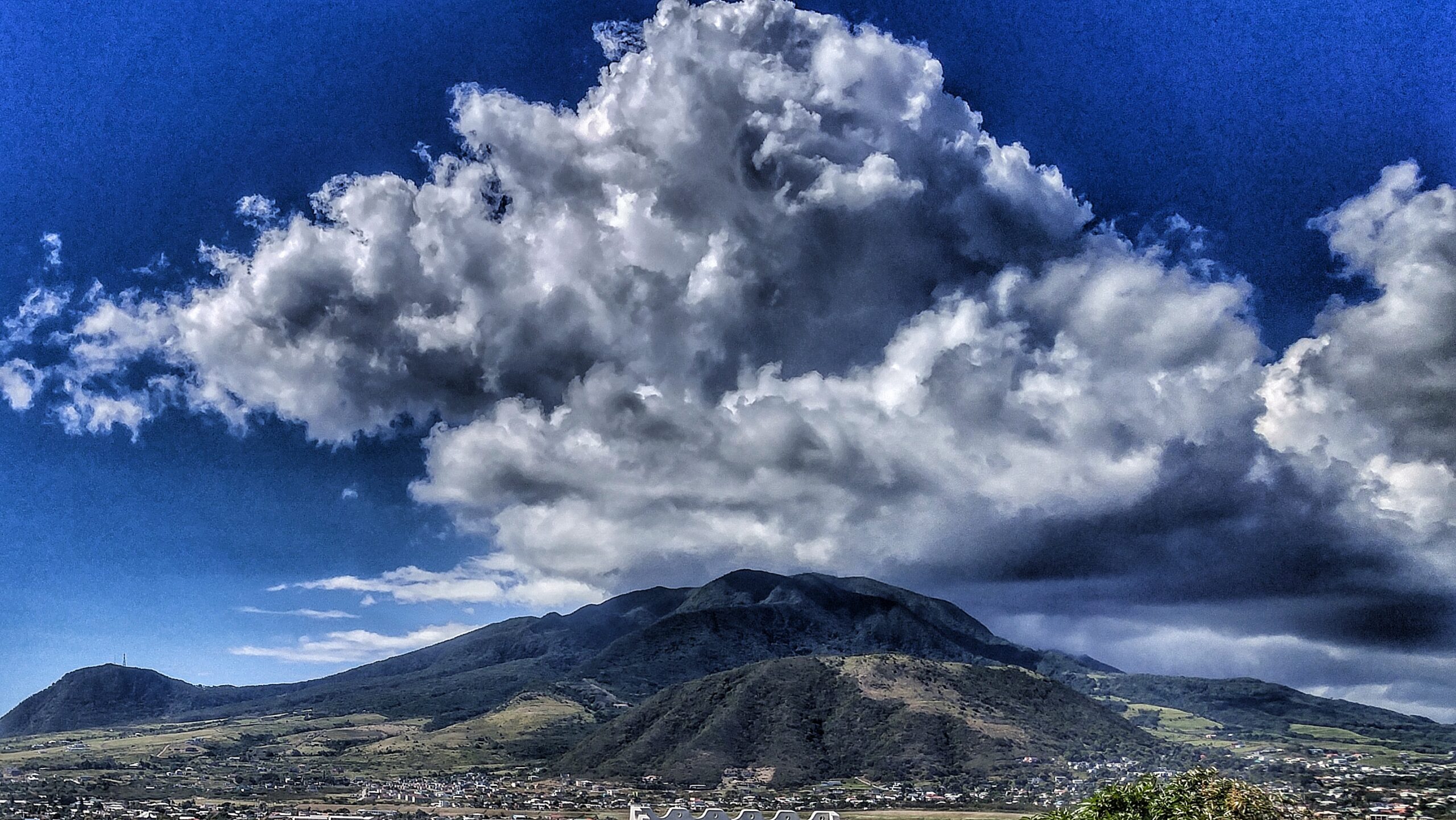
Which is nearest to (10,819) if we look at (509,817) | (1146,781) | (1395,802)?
(509,817)

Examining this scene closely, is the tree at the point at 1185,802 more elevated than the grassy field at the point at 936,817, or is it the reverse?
the tree at the point at 1185,802

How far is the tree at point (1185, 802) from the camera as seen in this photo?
3891cm

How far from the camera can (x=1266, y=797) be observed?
42156 millimetres

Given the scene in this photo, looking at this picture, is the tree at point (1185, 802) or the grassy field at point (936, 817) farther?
the grassy field at point (936, 817)

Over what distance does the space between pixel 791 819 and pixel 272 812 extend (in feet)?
507

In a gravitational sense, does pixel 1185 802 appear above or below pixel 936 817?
above

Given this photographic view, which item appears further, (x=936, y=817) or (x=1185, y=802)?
(x=936, y=817)

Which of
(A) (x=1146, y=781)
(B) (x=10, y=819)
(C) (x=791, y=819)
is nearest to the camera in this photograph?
(A) (x=1146, y=781)

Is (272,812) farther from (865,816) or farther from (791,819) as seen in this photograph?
(791,819)

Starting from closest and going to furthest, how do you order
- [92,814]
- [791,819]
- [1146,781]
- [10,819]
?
[1146,781], [791,819], [10,819], [92,814]

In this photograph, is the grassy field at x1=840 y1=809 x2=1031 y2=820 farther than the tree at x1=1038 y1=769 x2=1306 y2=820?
Yes

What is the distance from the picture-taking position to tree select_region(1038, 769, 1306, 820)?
3891 cm

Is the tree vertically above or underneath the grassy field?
above

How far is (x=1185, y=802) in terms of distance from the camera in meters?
39.5
